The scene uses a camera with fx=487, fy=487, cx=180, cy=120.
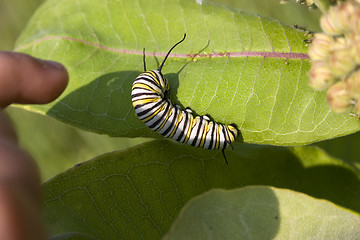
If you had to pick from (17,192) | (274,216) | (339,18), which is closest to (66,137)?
(274,216)

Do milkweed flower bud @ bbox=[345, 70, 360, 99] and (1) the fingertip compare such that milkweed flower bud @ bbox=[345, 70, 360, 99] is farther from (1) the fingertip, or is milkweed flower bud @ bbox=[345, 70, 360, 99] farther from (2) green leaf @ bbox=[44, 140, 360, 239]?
(1) the fingertip

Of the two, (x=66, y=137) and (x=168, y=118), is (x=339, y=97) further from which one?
(x=66, y=137)

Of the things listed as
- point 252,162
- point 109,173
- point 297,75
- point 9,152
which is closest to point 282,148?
point 252,162

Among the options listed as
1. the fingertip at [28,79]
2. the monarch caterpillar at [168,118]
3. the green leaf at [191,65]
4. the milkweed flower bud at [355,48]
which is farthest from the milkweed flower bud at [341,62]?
the fingertip at [28,79]

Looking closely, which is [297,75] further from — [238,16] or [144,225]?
[144,225]

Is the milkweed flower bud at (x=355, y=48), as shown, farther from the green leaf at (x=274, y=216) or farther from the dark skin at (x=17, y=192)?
the dark skin at (x=17, y=192)
